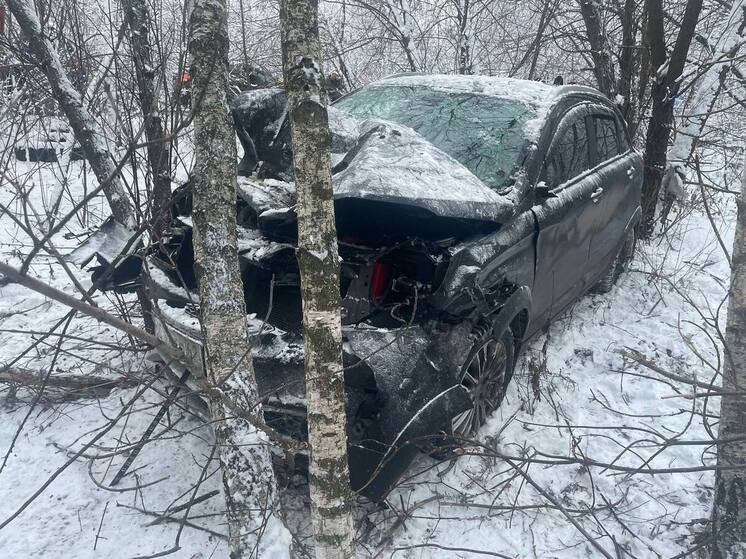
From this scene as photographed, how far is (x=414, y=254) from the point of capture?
8.82 ft

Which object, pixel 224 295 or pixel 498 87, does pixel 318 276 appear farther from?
pixel 498 87

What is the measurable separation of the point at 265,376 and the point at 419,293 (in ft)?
2.60

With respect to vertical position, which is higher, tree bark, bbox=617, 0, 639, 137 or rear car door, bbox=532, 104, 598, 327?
tree bark, bbox=617, 0, 639, 137

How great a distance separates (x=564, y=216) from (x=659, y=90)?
11.4ft

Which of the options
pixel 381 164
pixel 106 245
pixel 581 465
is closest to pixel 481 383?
pixel 581 465

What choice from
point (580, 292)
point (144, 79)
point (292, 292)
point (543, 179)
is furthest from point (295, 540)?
point (580, 292)

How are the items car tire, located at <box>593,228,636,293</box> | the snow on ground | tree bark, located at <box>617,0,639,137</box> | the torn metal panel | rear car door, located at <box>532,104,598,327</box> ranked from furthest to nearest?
tree bark, located at <box>617,0,639,137</box>
car tire, located at <box>593,228,636,293</box>
rear car door, located at <box>532,104,598,327</box>
the torn metal panel
the snow on ground

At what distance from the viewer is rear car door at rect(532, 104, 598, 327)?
136 inches

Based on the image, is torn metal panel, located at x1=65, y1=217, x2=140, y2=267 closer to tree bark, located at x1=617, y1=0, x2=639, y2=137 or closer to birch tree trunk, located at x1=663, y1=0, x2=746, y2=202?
birch tree trunk, located at x1=663, y1=0, x2=746, y2=202

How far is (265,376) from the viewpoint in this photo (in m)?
2.47

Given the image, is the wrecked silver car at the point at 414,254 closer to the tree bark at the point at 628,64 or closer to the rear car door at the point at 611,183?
the rear car door at the point at 611,183

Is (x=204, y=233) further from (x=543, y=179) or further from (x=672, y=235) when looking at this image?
(x=672, y=235)

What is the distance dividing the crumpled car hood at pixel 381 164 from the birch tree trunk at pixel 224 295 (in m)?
0.61

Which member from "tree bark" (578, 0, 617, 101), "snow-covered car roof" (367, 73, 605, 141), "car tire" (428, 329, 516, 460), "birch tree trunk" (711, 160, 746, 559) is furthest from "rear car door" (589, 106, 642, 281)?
"tree bark" (578, 0, 617, 101)
